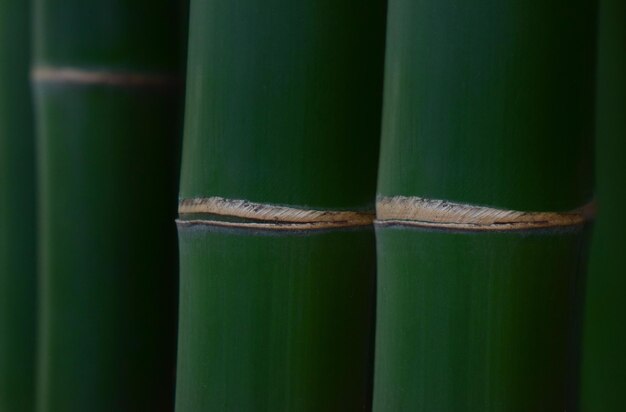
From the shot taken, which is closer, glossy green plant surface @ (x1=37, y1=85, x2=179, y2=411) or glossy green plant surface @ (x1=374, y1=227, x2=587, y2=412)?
glossy green plant surface @ (x1=374, y1=227, x2=587, y2=412)

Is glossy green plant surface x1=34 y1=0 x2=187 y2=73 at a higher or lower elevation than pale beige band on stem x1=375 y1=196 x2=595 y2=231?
higher

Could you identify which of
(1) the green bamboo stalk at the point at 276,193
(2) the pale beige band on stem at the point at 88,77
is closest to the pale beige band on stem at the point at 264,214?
(1) the green bamboo stalk at the point at 276,193

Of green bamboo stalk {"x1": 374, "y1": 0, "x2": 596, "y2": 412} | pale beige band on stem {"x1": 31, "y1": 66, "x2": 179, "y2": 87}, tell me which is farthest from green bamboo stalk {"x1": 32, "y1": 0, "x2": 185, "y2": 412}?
green bamboo stalk {"x1": 374, "y1": 0, "x2": 596, "y2": 412}

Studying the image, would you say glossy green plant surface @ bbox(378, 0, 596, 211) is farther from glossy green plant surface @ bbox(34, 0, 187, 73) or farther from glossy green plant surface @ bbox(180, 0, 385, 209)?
glossy green plant surface @ bbox(34, 0, 187, 73)

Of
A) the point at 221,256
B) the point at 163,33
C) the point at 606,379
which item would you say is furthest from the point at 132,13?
the point at 606,379

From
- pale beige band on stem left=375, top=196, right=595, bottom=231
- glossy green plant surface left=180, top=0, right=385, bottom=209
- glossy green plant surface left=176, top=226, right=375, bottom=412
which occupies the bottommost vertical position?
glossy green plant surface left=176, top=226, right=375, bottom=412

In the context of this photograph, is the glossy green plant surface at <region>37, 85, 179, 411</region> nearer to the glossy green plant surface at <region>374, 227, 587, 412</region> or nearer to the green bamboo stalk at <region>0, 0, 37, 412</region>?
the green bamboo stalk at <region>0, 0, 37, 412</region>

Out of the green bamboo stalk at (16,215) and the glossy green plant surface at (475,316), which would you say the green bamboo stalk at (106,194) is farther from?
the glossy green plant surface at (475,316)

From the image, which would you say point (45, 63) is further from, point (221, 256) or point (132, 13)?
point (221, 256)
